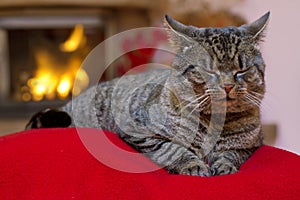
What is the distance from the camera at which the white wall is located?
4.69ft

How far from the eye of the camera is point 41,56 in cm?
263

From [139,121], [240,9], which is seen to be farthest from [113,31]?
[139,121]

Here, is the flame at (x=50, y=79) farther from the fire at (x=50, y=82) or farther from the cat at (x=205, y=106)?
the cat at (x=205, y=106)

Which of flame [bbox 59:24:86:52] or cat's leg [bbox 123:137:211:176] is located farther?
flame [bbox 59:24:86:52]

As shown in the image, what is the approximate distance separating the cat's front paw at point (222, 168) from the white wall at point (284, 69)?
60 cm

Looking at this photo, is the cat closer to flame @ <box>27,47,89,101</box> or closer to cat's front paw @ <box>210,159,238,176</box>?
cat's front paw @ <box>210,159,238,176</box>

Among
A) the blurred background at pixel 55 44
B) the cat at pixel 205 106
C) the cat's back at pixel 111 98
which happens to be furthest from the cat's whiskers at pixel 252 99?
the blurred background at pixel 55 44

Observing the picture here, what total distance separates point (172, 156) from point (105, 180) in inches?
6.7

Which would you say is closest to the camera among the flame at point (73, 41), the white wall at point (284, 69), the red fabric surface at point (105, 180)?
the red fabric surface at point (105, 180)

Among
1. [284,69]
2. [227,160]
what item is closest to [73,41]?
[284,69]

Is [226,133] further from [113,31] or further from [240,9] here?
[113,31]

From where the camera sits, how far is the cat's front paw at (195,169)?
31.9 inches

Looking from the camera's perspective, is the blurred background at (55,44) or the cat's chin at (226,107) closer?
the cat's chin at (226,107)

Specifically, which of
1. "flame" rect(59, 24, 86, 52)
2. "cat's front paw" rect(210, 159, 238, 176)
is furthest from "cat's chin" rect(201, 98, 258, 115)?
"flame" rect(59, 24, 86, 52)
